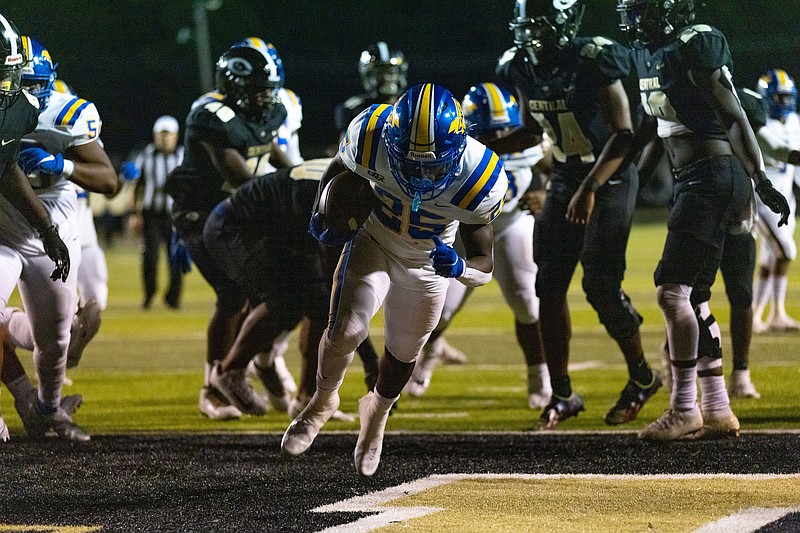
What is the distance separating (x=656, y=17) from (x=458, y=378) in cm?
294

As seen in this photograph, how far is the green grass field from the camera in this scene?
5836 mm

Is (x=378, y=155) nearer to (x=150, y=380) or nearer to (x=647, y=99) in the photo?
(x=647, y=99)

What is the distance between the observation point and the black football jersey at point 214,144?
241 inches

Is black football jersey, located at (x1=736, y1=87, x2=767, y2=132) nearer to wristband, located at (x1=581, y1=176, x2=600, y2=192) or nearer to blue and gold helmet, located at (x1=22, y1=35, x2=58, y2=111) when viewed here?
wristband, located at (x1=581, y1=176, x2=600, y2=192)

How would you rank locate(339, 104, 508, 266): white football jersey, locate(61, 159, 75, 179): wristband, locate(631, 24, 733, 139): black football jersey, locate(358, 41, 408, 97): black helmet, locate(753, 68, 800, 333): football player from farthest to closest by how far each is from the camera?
locate(358, 41, 408, 97): black helmet → locate(753, 68, 800, 333): football player → locate(61, 159, 75, 179): wristband → locate(631, 24, 733, 139): black football jersey → locate(339, 104, 508, 266): white football jersey

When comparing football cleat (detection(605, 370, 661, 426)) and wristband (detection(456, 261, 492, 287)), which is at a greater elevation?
wristband (detection(456, 261, 492, 287))

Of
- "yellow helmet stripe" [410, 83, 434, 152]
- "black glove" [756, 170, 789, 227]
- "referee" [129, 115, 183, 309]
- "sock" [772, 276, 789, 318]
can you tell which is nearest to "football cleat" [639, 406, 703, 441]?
"black glove" [756, 170, 789, 227]

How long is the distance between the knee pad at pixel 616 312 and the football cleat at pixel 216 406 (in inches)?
69.3

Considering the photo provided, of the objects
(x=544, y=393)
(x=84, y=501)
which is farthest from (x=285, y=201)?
(x=84, y=501)

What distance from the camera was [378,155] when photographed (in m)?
4.02

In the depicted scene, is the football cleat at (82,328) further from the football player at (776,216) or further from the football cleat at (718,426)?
the football player at (776,216)

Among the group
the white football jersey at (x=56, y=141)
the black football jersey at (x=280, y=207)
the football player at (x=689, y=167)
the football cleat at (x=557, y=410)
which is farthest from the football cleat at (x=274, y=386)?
the football player at (x=689, y=167)

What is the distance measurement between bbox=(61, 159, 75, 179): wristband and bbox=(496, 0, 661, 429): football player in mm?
1878

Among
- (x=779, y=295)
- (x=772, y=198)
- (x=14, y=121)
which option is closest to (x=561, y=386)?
(x=772, y=198)
